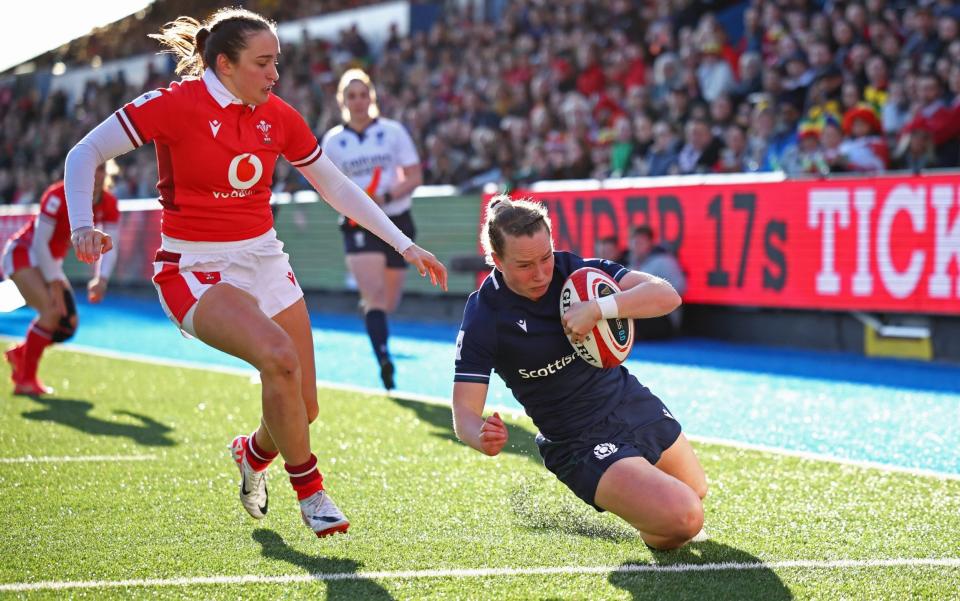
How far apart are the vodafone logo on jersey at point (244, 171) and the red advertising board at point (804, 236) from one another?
24.2 feet

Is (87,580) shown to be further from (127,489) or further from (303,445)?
(127,489)

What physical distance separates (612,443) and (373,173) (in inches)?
221

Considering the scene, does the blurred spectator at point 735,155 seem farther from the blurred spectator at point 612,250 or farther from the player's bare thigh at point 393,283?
the player's bare thigh at point 393,283

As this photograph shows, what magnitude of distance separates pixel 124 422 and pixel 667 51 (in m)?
11.3

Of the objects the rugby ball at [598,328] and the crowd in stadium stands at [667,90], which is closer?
the rugby ball at [598,328]


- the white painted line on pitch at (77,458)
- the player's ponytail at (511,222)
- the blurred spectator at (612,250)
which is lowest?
the white painted line on pitch at (77,458)

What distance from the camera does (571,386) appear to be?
5047mm

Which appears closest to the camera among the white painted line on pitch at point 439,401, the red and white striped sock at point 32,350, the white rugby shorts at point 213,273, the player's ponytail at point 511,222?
the player's ponytail at point 511,222

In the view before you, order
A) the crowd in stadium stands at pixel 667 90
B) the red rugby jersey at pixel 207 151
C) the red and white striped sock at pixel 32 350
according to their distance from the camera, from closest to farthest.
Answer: the red rugby jersey at pixel 207 151 < the red and white striped sock at pixel 32 350 < the crowd in stadium stands at pixel 667 90

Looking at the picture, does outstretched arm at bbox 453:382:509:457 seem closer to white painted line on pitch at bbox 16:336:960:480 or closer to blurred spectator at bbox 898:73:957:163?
white painted line on pitch at bbox 16:336:960:480

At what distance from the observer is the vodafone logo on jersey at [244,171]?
A: 5.28 metres

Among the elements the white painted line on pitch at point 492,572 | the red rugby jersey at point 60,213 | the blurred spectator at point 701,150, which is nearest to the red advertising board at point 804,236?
the blurred spectator at point 701,150

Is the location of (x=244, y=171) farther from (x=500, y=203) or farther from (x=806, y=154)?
(x=806, y=154)

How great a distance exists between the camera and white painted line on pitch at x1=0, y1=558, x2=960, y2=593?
4508 millimetres
